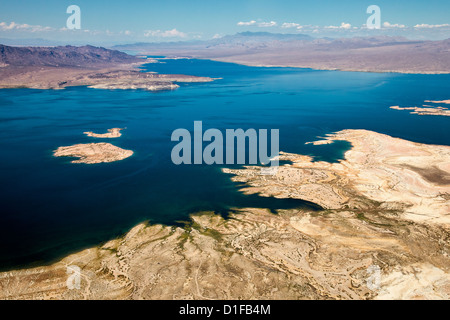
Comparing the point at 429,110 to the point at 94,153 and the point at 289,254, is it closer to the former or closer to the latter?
the point at 289,254

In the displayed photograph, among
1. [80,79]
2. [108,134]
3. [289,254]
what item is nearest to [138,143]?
[108,134]

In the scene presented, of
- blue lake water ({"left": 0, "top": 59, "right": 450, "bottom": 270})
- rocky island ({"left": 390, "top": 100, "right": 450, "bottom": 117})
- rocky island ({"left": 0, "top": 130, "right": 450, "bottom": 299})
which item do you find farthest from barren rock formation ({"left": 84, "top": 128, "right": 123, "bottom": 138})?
rocky island ({"left": 390, "top": 100, "right": 450, "bottom": 117})

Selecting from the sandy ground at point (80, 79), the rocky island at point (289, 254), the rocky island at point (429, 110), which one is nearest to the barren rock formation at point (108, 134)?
the rocky island at point (289, 254)

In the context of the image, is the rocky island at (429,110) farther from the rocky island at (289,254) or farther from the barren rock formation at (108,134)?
the barren rock formation at (108,134)

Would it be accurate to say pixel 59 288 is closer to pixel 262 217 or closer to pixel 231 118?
pixel 262 217

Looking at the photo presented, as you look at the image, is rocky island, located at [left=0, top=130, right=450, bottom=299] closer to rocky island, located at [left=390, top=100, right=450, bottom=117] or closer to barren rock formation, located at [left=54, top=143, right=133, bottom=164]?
barren rock formation, located at [left=54, top=143, right=133, bottom=164]
